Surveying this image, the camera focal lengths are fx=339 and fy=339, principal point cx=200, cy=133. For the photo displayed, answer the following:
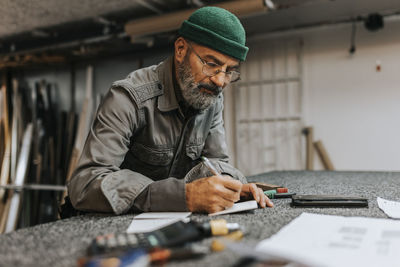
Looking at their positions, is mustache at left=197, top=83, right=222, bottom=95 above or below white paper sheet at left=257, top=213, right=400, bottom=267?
above

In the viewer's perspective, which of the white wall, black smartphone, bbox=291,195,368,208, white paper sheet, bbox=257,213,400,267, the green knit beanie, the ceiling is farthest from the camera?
the white wall

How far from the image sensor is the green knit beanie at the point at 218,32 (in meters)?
1.10

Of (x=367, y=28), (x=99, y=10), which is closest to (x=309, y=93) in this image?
(x=367, y=28)

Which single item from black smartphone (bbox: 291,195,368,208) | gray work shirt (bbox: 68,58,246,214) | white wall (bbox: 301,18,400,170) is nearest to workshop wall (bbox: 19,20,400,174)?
white wall (bbox: 301,18,400,170)

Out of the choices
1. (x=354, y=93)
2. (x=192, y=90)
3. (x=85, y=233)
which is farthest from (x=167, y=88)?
(x=354, y=93)

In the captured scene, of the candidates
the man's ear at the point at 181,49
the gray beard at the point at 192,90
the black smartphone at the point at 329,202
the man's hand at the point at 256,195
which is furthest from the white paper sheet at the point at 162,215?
the man's ear at the point at 181,49

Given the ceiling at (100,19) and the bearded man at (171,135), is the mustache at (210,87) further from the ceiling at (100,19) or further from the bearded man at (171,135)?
the ceiling at (100,19)

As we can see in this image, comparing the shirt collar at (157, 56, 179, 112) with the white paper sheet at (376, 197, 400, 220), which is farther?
the shirt collar at (157, 56, 179, 112)

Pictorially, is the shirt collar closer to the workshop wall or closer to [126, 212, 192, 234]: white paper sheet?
[126, 212, 192, 234]: white paper sheet

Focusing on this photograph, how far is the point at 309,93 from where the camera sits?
423 cm

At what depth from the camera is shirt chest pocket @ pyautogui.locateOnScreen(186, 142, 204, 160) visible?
4.31ft

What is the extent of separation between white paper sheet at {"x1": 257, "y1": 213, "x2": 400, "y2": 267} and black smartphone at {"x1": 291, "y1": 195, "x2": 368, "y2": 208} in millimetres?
172

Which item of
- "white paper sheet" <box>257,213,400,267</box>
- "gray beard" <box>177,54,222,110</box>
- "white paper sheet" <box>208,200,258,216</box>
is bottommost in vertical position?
"white paper sheet" <box>208,200,258,216</box>

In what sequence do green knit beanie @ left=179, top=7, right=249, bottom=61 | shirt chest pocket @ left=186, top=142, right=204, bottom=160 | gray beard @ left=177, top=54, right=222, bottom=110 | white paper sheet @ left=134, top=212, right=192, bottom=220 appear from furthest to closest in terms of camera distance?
shirt chest pocket @ left=186, top=142, right=204, bottom=160 → gray beard @ left=177, top=54, right=222, bottom=110 → green knit beanie @ left=179, top=7, right=249, bottom=61 → white paper sheet @ left=134, top=212, right=192, bottom=220
